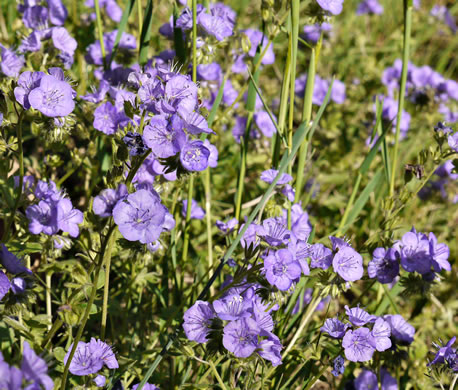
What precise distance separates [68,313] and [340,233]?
138cm

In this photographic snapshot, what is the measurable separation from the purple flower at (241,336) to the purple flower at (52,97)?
2.88 ft

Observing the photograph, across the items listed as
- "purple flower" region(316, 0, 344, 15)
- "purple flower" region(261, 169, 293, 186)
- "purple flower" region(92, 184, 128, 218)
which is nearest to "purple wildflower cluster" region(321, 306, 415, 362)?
"purple flower" region(261, 169, 293, 186)

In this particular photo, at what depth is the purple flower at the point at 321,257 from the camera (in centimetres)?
184

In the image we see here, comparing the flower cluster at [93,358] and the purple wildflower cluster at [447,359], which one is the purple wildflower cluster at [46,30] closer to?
the flower cluster at [93,358]

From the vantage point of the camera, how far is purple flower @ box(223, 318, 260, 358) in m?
1.47

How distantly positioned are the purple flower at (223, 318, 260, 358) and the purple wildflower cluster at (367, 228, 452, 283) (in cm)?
80

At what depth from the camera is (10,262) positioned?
5.57 feet

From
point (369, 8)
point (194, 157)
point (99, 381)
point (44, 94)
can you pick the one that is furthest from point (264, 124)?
point (369, 8)

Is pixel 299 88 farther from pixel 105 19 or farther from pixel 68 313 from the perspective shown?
pixel 68 313

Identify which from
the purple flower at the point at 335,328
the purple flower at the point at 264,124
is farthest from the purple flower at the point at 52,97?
the purple flower at the point at 264,124

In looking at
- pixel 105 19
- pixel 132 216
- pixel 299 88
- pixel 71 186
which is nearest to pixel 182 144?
pixel 132 216

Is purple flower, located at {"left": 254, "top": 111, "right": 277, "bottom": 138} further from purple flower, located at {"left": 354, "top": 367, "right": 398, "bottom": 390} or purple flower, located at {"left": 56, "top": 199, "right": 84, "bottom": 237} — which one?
purple flower, located at {"left": 56, "top": 199, "right": 84, "bottom": 237}

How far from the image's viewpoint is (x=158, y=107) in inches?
57.5

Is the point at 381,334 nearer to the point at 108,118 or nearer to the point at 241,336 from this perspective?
the point at 241,336
